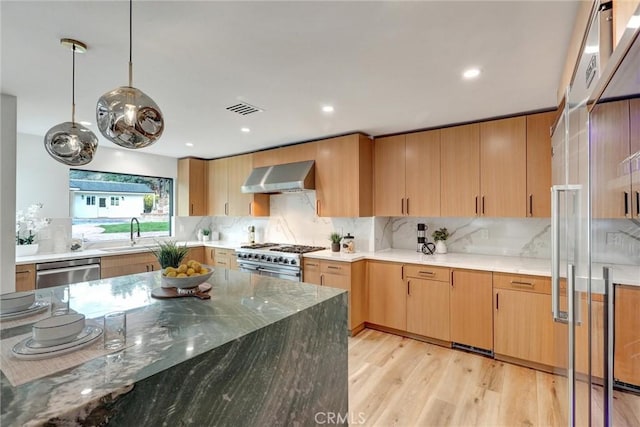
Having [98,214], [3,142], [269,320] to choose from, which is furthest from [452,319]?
[98,214]

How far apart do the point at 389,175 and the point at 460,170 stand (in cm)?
82

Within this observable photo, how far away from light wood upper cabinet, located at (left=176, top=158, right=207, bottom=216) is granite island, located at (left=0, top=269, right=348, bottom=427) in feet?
10.9

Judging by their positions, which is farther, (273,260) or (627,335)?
(273,260)

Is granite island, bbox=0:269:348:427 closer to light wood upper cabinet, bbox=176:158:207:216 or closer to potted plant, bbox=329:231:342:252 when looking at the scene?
→ potted plant, bbox=329:231:342:252

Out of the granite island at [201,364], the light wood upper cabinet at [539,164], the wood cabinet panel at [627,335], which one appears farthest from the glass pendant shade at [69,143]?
the light wood upper cabinet at [539,164]

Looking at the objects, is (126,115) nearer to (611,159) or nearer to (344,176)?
(611,159)

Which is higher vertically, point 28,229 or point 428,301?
point 28,229

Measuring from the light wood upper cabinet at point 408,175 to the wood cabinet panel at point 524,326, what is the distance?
114cm

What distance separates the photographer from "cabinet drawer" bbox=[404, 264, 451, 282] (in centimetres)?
313

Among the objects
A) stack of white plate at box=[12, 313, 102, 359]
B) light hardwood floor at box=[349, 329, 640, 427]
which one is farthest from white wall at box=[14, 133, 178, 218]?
light hardwood floor at box=[349, 329, 640, 427]

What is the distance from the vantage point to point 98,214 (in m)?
4.47

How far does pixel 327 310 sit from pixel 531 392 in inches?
76.9

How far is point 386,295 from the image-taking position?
350 centimetres

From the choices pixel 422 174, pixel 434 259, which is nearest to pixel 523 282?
pixel 434 259
